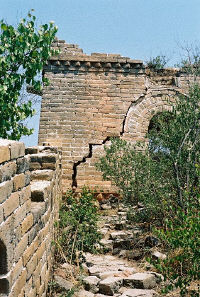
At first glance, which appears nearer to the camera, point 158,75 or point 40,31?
point 40,31

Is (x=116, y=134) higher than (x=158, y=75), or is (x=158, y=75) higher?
(x=158, y=75)

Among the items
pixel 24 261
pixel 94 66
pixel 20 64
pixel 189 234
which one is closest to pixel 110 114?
pixel 94 66

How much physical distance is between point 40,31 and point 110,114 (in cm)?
255

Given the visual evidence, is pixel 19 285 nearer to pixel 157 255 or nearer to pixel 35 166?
pixel 35 166

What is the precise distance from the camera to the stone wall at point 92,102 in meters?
8.38

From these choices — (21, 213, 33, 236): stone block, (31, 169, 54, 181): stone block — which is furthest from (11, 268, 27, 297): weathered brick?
(31, 169, 54, 181): stone block

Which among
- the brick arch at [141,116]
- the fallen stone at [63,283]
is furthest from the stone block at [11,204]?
the brick arch at [141,116]

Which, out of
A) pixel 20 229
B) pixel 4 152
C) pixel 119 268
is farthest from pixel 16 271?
pixel 119 268

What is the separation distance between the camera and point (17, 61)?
22.8 ft

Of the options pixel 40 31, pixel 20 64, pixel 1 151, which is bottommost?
pixel 1 151

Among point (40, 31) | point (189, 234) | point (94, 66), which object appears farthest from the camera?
point (94, 66)

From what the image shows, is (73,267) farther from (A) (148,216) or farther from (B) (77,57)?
(B) (77,57)

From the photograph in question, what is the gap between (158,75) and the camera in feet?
29.7

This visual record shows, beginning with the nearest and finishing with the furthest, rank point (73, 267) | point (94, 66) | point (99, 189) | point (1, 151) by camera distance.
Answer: point (1, 151), point (73, 267), point (99, 189), point (94, 66)
